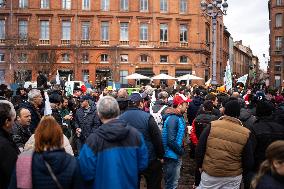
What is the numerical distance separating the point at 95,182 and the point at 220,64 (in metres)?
71.4

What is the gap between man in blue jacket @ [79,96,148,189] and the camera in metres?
5.00

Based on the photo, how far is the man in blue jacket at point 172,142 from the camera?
8227mm

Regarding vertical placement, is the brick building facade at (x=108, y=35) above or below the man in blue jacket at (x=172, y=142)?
above

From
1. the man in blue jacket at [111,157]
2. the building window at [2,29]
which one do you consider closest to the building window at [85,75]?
the building window at [2,29]

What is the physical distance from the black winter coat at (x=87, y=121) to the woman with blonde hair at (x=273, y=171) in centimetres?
570

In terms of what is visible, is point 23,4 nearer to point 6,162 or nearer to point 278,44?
point 278,44

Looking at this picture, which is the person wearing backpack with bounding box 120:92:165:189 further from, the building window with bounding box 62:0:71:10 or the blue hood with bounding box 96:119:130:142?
the building window with bounding box 62:0:71:10

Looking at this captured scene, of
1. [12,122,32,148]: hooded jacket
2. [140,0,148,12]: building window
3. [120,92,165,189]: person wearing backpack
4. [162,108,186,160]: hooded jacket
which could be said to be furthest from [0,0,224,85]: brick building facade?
[12,122,32,148]: hooded jacket

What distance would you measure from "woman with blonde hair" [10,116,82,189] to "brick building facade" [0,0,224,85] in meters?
49.4

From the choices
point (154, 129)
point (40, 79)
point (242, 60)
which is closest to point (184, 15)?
point (40, 79)

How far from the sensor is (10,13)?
54500 millimetres

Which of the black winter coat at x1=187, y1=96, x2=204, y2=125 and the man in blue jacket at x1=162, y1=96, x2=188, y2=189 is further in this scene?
the black winter coat at x1=187, y1=96, x2=204, y2=125

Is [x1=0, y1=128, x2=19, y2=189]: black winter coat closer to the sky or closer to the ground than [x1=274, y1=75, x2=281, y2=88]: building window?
closer to the ground

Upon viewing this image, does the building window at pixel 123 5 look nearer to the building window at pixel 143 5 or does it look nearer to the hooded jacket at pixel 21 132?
the building window at pixel 143 5
